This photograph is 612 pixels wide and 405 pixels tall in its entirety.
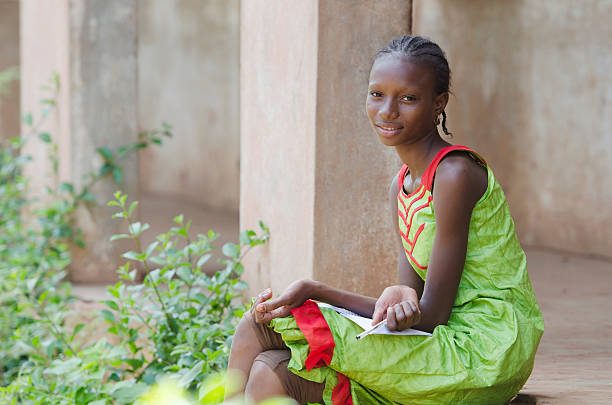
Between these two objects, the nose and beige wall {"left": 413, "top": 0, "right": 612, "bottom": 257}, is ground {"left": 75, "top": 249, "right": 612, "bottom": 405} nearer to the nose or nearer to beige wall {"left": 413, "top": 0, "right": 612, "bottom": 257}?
beige wall {"left": 413, "top": 0, "right": 612, "bottom": 257}

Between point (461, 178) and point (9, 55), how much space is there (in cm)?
991

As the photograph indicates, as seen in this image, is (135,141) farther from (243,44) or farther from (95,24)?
(243,44)

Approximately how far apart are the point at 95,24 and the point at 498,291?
3.58 meters

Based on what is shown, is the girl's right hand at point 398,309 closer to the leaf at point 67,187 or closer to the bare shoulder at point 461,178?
the bare shoulder at point 461,178

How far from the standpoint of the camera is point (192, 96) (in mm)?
9664

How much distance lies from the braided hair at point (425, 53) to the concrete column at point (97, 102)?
312 cm

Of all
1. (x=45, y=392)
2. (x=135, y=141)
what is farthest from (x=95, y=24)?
(x=45, y=392)

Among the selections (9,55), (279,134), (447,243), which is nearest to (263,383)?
(447,243)

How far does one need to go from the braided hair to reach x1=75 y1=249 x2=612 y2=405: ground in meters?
0.93

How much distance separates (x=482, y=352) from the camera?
2234mm

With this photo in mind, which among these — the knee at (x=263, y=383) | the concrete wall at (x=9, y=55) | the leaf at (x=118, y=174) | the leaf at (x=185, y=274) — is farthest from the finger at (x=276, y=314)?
the concrete wall at (x=9, y=55)

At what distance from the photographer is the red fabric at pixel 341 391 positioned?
7.46ft

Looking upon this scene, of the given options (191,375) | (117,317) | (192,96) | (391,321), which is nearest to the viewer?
(391,321)

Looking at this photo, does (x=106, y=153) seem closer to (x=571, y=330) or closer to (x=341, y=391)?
(x=571, y=330)
